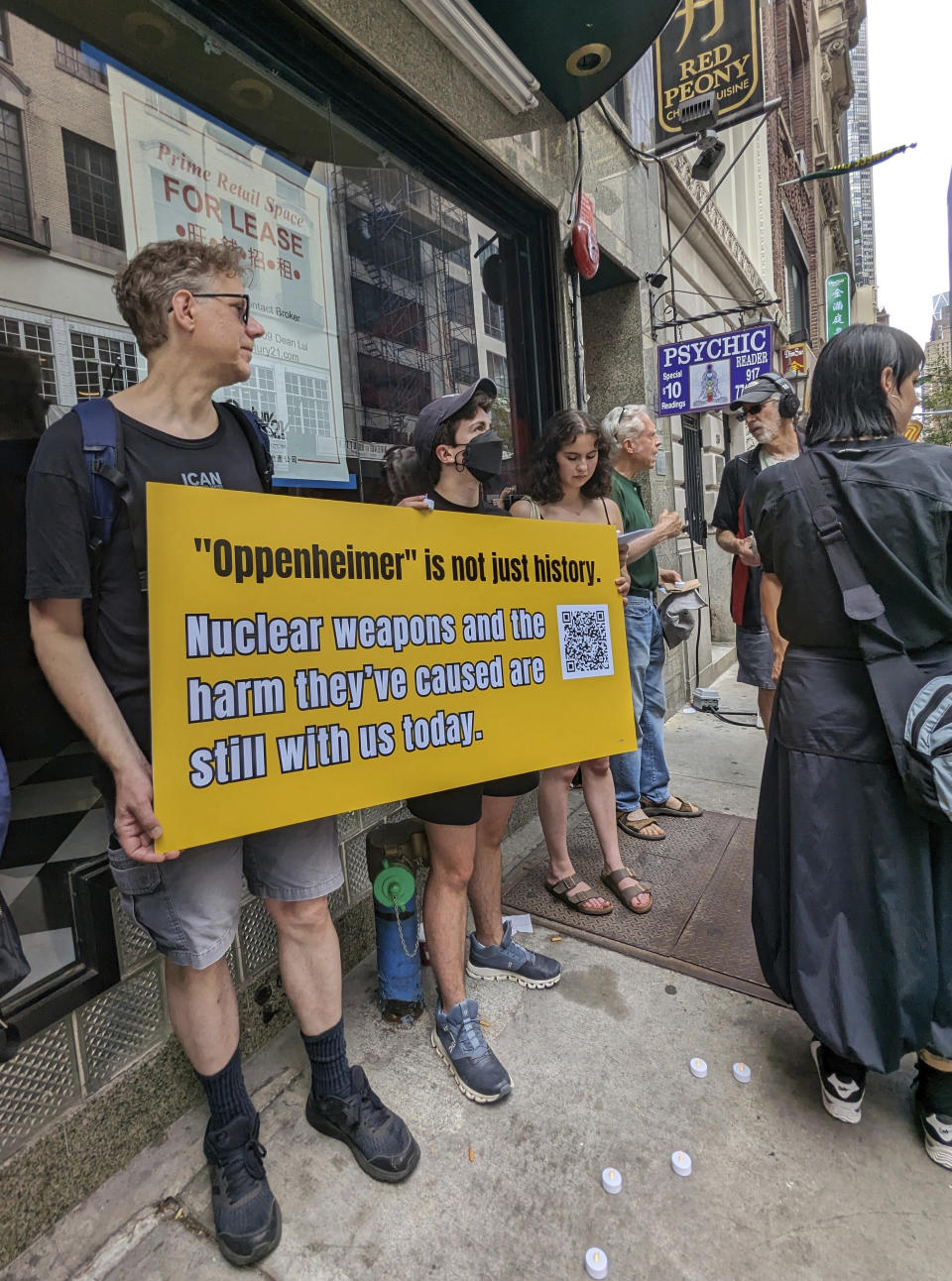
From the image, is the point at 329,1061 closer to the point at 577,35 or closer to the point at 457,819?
the point at 457,819

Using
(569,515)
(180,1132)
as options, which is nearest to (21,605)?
(180,1132)

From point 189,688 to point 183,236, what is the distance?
1794 mm

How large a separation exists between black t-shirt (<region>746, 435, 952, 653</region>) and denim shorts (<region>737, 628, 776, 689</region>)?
7.01ft

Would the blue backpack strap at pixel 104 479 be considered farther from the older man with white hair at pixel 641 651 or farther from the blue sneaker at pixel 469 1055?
the older man with white hair at pixel 641 651

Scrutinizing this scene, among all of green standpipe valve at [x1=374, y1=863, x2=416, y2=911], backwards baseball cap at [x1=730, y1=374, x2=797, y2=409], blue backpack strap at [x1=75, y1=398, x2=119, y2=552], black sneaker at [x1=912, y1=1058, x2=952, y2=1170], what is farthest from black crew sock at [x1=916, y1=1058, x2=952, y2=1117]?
backwards baseball cap at [x1=730, y1=374, x2=797, y2=409]

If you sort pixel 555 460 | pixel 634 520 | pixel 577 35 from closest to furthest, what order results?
pixel 555 460
pixel 577 35
pixel 634 520

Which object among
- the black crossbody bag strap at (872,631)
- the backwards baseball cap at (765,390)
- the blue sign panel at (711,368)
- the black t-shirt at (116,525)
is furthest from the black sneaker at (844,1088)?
the blue sign panel at (711,368)

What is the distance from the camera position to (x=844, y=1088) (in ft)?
5.86

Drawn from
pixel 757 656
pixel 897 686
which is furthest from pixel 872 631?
pixel 757 656

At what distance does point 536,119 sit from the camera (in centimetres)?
395

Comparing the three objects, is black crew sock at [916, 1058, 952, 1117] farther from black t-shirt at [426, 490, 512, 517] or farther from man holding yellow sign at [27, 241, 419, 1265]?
black t-shirt at [426, 490, 512, 517]

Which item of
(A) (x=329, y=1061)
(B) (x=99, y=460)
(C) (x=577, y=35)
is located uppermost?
(C) (x=577, y=35)

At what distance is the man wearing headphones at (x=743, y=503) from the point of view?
3.40 meters

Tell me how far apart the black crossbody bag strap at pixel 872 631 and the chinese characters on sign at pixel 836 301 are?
59.7 ft
